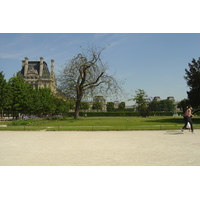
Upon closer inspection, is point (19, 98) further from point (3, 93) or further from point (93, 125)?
point (93, 125)

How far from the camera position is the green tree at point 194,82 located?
102 ft

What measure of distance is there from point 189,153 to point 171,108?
424 ft

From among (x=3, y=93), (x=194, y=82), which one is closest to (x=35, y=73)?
(x=3, y=93)

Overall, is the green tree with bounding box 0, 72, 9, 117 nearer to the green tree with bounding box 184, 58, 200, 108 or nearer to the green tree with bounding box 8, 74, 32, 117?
the green tree with bounding box 8, 74, 32, 117

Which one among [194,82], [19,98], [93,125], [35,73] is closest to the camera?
[93,125]

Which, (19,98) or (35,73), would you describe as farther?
(35,73)

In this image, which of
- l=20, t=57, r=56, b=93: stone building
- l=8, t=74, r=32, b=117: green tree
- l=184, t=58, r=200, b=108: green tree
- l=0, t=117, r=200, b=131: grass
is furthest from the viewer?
l=20, t=57, r=56, b=93: stone building

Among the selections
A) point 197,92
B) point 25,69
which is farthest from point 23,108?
point 25,69

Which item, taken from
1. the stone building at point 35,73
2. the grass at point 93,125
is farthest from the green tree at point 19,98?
the stone building at point 35,73

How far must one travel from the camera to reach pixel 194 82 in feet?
104

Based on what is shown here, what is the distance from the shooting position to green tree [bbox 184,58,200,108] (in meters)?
31.2

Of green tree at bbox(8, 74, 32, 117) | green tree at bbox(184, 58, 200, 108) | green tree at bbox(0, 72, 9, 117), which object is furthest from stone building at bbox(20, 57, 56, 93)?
green tree at bbox(184, 58, 200, 108)

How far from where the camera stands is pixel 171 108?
129750 mm

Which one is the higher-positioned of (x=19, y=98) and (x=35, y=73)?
(x=35, y=73)
